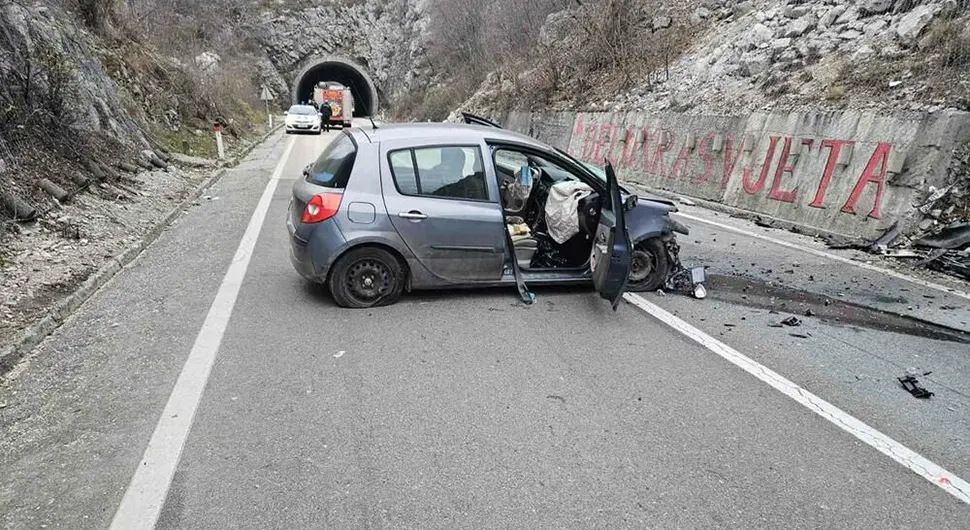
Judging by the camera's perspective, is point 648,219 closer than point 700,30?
Yes

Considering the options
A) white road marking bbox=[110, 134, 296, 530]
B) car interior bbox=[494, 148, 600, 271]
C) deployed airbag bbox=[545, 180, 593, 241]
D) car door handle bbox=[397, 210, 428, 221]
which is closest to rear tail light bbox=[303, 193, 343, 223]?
car door handle bbox=[397, 210, 428, 221]

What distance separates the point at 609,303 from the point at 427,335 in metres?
1.86

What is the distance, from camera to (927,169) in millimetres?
8609

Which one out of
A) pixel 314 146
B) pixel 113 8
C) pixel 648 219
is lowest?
pixel 314 146

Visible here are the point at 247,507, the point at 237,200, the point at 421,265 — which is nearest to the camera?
the point at 247,507

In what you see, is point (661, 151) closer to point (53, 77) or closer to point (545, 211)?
point (545, 211)

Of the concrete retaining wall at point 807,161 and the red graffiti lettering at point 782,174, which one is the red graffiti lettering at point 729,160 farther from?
the red graffiti lettering at point 782,174

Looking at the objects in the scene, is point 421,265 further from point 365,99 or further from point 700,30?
point 365,99

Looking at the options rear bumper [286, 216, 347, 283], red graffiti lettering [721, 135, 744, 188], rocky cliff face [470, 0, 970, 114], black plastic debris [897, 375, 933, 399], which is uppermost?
rocky cliff face [470, 0, 970, 114]

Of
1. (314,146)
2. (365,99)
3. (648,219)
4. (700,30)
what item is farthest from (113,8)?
(365,99)

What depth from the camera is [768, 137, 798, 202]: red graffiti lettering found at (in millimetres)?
10769

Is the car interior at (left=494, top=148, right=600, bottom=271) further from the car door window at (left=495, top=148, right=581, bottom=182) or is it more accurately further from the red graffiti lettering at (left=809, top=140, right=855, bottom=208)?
A: the red graffiti lettering at (left=809, top=140, right=855, bottom=208)

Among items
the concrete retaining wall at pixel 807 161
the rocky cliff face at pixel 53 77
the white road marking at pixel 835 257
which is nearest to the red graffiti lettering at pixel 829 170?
the concrete retaining wall at pixel 807 161

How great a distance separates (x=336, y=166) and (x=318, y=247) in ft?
2.63
